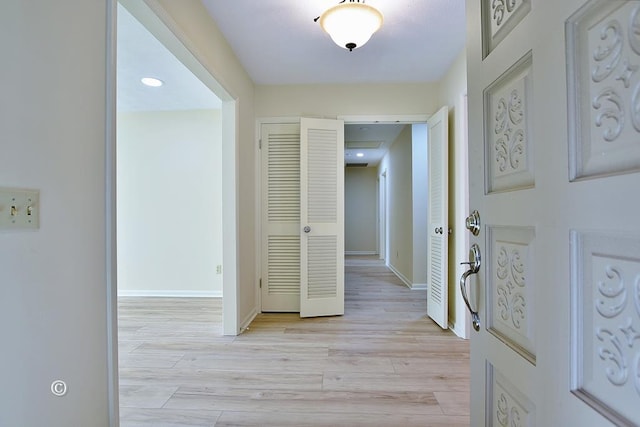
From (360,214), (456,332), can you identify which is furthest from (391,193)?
(456,332)

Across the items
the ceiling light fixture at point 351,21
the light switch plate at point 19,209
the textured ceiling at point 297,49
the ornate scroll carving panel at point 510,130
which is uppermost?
the textured ceiling at point 297,49

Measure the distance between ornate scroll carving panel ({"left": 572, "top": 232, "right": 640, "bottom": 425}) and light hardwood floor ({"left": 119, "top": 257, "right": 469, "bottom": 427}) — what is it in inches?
53.6

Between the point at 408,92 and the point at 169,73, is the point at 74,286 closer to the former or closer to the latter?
the point at 169,73

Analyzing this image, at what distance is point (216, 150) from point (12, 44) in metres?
3.20


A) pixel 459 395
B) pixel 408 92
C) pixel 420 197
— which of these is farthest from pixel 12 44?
pixel 420 197

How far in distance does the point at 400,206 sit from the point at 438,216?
2500 mm

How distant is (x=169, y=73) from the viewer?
2.97m

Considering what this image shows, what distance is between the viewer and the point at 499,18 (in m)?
0.76

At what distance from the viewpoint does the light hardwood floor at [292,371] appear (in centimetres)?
165

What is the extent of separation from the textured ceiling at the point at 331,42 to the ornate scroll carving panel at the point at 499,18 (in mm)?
1511

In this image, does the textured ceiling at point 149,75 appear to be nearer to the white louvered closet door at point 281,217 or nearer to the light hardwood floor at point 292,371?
the white louvered closet door at point 281,217

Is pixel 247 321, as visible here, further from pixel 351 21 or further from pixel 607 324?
pixel 607 324

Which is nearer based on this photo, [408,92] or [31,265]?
[31,265]

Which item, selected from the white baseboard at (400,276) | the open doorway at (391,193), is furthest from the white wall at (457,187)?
the white baseboard at (400,276)
